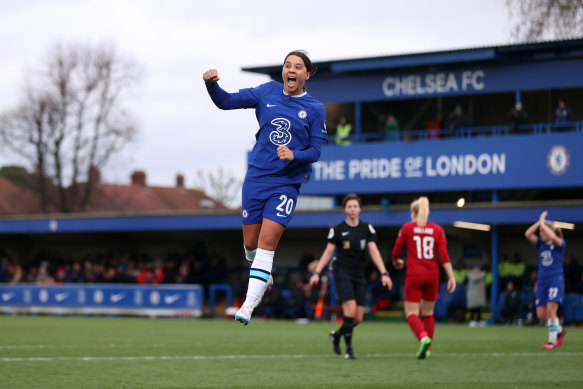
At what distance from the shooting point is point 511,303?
26625 millimetres

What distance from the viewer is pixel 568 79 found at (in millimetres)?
31609

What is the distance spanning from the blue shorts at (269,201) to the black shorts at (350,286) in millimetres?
5654

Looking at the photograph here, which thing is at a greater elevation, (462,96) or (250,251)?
(462,96)

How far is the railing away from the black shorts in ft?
57.8

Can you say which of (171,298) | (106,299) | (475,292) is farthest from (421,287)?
(106,299)

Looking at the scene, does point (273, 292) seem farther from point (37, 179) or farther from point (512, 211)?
point (37, 179)

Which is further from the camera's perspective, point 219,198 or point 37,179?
point 219,198

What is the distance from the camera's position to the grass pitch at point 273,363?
31.4 feet

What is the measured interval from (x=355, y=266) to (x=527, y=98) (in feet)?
73.3

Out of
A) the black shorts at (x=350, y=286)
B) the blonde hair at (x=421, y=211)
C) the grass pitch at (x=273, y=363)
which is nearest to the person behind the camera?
the grass pitch at (x=273, y=363)

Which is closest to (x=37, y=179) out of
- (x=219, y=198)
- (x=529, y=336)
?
(x=219, y=198)

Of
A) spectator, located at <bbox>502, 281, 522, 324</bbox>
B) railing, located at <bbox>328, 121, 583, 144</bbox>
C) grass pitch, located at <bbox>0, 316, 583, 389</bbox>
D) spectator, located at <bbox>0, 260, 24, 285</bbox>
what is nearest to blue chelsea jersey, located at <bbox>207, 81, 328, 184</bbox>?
grass pitch, located at <bbox>0, 316, 583, 389</bbox>

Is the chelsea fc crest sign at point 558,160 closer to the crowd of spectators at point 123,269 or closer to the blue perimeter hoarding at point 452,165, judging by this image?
the blue perimeter hoarding at point 452,165

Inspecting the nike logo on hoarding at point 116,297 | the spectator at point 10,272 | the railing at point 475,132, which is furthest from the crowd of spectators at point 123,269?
the railing at point 475,132
